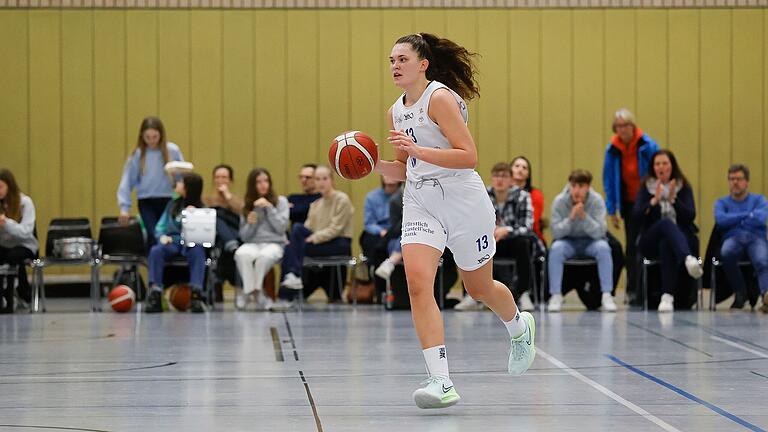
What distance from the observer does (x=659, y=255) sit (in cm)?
1052

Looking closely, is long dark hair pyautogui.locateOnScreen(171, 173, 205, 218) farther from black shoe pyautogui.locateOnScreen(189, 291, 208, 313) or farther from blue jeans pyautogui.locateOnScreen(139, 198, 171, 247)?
black shoe pyautogui.locateOnScreen(189, 291, 208, 313)

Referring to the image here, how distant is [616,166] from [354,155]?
6.68 meters

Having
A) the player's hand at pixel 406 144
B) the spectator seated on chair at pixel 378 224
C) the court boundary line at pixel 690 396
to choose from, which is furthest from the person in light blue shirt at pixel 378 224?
the player's hand at pixel 406 144

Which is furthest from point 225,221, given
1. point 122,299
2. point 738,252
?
point 738,252

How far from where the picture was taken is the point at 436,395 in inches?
181

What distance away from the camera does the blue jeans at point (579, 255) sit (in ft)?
34.4

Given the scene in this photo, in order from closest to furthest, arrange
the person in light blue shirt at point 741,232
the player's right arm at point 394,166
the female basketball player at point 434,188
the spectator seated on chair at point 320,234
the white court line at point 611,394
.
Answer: the white court line at point 611,394
the female basketball player at point 434,188
the player's right arm at point 394,166
the person in light blue shirt at point 741,232
the spectator seated on chair at point 320,234

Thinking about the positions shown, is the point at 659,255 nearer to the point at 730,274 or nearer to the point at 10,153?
the point at 730,274

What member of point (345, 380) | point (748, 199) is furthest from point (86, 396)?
point (748, 199)

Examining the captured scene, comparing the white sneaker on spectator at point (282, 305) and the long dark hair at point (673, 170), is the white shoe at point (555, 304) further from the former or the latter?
the white sneaker on spectator at point (282, 305)

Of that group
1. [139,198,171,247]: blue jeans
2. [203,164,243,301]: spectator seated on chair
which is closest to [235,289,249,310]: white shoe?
[203,164,243,301]: spectator seated on chair

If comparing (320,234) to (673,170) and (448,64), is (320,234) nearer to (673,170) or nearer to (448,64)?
(673,170)

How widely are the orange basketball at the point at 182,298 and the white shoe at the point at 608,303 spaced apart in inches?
140

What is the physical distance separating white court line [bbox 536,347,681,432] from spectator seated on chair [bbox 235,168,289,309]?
14.1 feet
